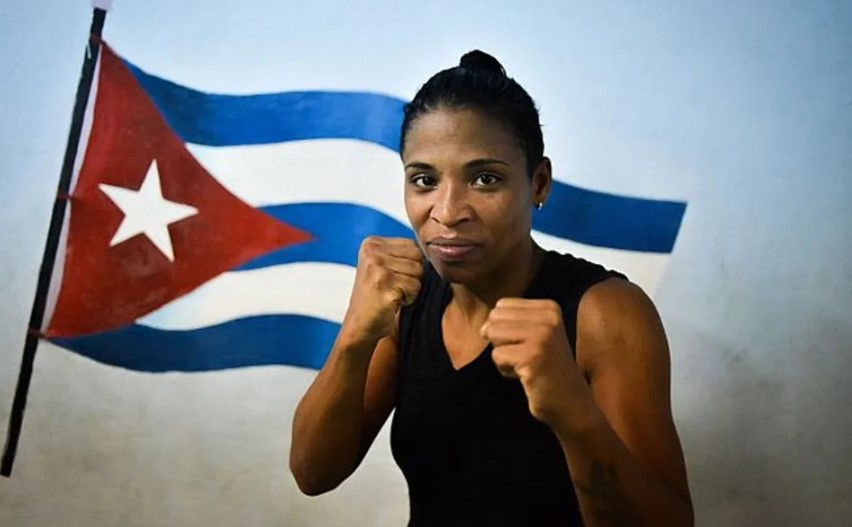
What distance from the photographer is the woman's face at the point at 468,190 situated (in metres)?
0.81

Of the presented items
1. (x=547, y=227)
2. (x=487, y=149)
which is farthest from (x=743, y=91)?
(x=487, y=149)

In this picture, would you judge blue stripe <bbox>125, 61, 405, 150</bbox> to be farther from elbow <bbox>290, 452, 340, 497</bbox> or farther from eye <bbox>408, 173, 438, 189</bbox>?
elbow <bbox>290, 452, 340, 497</bbox>

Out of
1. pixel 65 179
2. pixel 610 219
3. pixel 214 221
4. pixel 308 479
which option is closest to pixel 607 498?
pixel 308 479

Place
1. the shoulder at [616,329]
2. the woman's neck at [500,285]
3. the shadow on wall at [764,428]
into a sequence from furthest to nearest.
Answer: the shadow on wall at [764,428], the woman's neck at [500,285], the shoulder at [616,329]

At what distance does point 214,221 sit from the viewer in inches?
49.6

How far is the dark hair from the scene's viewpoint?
2.71ft

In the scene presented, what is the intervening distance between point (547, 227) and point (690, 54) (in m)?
0.33

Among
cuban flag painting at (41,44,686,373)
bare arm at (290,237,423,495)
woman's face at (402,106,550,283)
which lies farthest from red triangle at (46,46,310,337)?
woman's face at (402,106,550,283)

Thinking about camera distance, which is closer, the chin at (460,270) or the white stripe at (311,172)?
the chin at (460,270)

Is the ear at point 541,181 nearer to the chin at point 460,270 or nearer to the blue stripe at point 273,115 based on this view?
the chin at point 460,270

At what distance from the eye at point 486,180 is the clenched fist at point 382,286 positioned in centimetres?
10

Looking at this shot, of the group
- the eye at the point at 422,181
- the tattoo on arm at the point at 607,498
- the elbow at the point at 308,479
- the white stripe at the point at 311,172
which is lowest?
the elbow at the point at 308,479

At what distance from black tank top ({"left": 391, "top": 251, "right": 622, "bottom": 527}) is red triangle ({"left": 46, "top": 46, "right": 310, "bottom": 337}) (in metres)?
0.44

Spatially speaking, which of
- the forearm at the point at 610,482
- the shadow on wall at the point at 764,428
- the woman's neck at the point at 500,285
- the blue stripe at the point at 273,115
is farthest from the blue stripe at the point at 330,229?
the forearm at the point at 610,482
